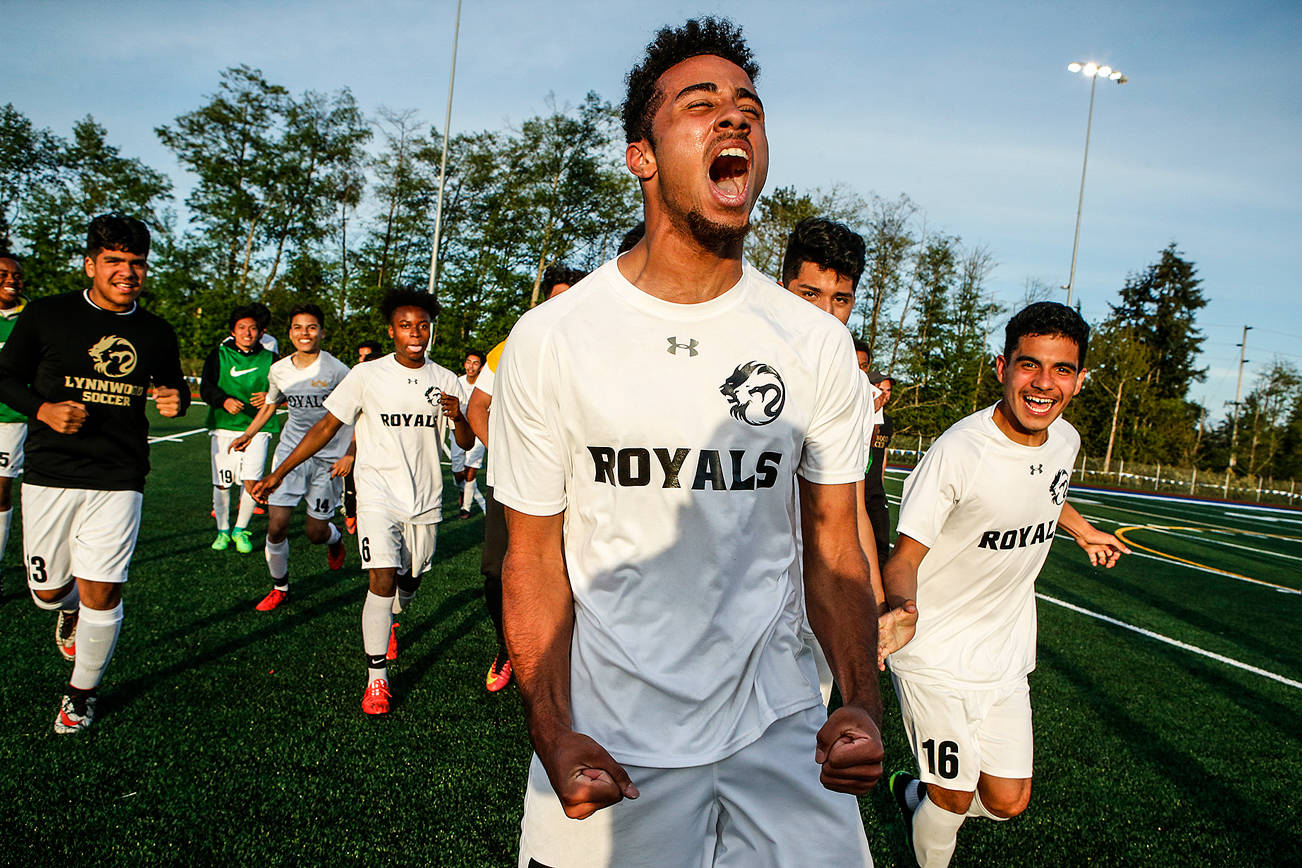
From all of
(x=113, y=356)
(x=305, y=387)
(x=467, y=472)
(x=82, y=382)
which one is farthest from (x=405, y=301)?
(x=467, y=472)

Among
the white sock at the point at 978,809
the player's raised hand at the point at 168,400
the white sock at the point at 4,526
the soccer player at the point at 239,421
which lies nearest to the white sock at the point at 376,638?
the player's raised hand at the point at 168,400

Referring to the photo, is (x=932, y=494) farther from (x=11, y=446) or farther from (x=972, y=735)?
(x=11, y=446)

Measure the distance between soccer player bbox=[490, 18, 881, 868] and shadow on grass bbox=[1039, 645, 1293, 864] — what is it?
12.6 feet

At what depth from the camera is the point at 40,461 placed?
4930 mm

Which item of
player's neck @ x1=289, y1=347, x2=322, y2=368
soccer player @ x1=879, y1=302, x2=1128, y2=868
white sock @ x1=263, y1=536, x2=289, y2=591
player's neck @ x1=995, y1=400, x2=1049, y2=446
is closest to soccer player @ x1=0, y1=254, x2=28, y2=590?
white sock @ x1=263, y1=536, x2=289, y2=591

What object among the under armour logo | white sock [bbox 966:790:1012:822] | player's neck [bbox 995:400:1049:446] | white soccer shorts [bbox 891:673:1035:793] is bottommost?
white sock [bbox 966:790:1012:822]

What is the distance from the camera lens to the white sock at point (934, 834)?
12.1 feet

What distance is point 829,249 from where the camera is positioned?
14.3 ft

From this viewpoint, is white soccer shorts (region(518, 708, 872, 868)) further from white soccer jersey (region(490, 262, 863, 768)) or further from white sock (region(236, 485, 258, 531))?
white sock (region(236, 485, 258, 531))

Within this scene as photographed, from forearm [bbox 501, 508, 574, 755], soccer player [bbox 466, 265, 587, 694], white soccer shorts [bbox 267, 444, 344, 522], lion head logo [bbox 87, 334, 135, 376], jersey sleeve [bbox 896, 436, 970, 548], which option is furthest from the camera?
white soccer shorts [bbox 267, 444, 344, 522]

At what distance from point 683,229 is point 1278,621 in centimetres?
1281

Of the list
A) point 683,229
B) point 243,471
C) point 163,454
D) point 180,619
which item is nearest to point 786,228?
point 163,454

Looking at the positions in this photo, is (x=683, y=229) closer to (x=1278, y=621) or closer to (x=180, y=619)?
(x=180, y=619)

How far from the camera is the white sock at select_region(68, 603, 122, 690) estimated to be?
185 inches
